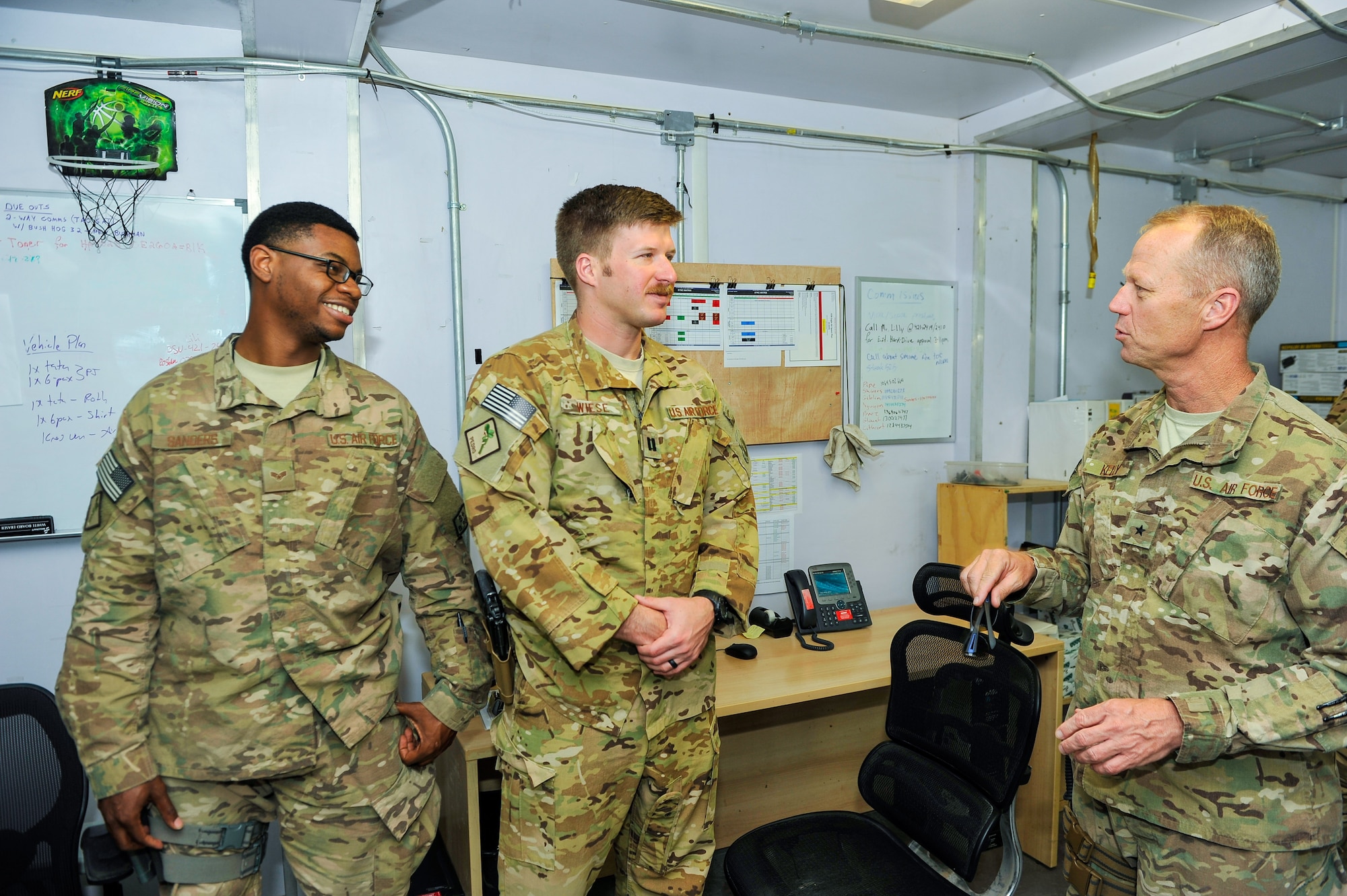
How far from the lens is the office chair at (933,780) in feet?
5.55

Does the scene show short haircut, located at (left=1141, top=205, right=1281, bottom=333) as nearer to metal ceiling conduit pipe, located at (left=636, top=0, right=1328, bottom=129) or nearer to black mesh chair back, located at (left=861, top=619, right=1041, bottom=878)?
black mesh chair back, located at (left=861, top=619, right=1041, bottom=878)

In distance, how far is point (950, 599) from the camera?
174cm

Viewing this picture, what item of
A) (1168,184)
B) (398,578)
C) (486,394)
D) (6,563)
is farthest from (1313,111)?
(6,563)

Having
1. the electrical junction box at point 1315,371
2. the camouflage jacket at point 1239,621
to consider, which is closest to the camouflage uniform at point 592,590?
the camouflage jacket at point 1239,621

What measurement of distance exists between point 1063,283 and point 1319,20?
4.69 feet

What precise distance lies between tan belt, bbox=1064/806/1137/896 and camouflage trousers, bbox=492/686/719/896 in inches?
28.5

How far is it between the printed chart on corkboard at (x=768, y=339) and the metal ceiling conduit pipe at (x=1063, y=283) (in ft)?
3.82

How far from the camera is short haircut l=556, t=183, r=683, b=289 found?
1754 millimetres

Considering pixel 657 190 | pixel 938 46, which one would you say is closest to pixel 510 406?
pixel 657 190

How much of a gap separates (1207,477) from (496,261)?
2.10 m

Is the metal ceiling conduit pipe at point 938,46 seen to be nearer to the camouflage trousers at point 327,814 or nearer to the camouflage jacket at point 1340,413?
the camouflage jacket at point 1340,413

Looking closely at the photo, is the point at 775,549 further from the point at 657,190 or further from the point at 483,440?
the point at 483,440

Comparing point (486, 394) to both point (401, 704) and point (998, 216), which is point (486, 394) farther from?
point (998, 216)

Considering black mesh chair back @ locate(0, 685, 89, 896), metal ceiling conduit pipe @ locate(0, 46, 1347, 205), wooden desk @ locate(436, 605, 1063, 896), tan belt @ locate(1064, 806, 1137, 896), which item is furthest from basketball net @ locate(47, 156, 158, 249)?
tan belt @ locate(1064, 806, 1137, 896)
